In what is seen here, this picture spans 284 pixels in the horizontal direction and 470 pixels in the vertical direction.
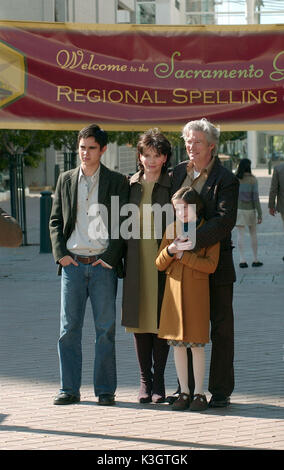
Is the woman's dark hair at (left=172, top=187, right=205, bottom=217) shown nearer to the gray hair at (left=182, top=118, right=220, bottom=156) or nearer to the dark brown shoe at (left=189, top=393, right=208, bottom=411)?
the gray hair at (left=182, top=118, right=220, bottom=156)

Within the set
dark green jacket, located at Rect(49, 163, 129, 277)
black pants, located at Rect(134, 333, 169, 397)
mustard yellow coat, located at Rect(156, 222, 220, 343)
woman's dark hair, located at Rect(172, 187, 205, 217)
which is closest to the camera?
woman's dark hair, located at Rect(172, 187, 205, 217)

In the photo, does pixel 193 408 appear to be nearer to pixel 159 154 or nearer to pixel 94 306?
pixel 94 306

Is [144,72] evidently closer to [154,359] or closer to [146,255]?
[146,255]

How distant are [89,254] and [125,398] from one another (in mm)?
1093

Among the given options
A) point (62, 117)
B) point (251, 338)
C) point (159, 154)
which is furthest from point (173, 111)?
point (251, 338)

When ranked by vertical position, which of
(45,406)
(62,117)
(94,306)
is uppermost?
(62,117)

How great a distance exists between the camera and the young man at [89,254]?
677 centimetres

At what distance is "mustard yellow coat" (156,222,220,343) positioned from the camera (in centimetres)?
654

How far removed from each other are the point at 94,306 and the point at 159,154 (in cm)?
115

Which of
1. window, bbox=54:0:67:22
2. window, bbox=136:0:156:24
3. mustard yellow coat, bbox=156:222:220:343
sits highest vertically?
window, bbox=136:0:156:24

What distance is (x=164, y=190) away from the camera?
6742 millimetres

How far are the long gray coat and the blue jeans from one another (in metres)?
0.11

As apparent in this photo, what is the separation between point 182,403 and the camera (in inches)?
263

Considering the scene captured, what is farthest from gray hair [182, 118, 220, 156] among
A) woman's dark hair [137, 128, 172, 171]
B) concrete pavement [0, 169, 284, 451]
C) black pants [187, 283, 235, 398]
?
concrete pavement [0, 169, 284, 451]
